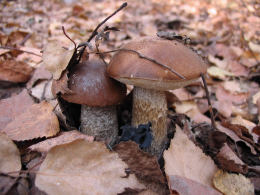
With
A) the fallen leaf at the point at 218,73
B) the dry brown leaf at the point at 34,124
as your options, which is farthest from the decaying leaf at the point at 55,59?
the fallen leaf at the point at 218,73

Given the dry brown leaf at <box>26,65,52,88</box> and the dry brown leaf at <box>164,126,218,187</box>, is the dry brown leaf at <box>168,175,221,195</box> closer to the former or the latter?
the dry brown leaf at <box>164,126,218,187</box>

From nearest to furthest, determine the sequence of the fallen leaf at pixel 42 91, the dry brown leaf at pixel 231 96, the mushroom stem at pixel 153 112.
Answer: the mushroom stem at pixel 153 112 → the fallen leaf at pixel 42 91 → the dry brown leaf at pixel 231 96

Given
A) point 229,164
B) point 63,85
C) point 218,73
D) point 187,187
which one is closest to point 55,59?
point 63,85

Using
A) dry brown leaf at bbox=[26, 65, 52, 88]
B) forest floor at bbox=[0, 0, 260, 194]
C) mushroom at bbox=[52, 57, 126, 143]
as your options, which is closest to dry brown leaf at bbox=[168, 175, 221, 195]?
forest floor at bbox=[0, 0, 260, 194]

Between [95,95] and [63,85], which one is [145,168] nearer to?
[95,95]

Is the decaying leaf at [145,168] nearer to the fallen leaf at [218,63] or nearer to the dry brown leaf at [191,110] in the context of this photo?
the dry brown leaf at [191,110]

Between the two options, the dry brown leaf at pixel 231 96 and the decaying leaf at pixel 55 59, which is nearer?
the decaying leaf at pixel 55 59
